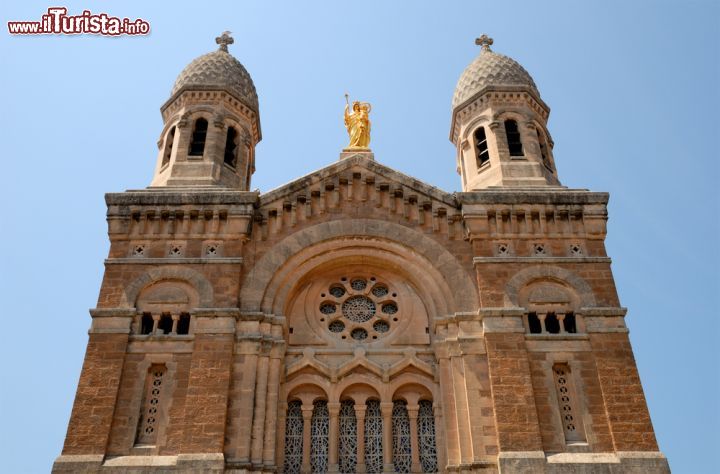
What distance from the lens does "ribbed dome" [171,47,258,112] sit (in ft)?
82.2

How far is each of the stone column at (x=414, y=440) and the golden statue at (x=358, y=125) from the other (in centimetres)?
905

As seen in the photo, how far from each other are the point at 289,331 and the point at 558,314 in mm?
7009

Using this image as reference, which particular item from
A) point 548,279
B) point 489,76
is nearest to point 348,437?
point 548,279

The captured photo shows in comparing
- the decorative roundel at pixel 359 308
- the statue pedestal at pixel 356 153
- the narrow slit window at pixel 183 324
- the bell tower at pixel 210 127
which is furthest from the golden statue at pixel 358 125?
the narrow slit window at pixel 183 324

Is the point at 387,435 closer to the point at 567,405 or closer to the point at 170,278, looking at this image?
the point at 567,405

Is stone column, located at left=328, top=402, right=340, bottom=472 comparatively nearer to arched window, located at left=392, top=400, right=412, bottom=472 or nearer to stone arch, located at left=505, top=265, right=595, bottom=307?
arched window, located at left=392, top=400, right=412, bottom=472

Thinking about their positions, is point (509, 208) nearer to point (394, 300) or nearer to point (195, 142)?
point (394, 300)

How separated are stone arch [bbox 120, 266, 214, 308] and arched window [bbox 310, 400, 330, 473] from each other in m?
3.83

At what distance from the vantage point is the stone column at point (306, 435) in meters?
17.6

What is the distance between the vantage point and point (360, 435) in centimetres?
1808

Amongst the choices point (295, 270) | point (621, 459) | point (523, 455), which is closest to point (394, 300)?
point (295, 270)

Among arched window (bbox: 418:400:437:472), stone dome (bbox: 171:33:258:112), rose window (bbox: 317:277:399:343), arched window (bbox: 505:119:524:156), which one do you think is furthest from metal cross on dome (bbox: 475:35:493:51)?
arched window (bbox: 418:400:437:472)

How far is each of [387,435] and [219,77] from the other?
13658 millimetres

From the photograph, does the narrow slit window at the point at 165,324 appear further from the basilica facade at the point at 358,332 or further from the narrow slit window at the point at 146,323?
the narrow slit window at the point at 146,323
